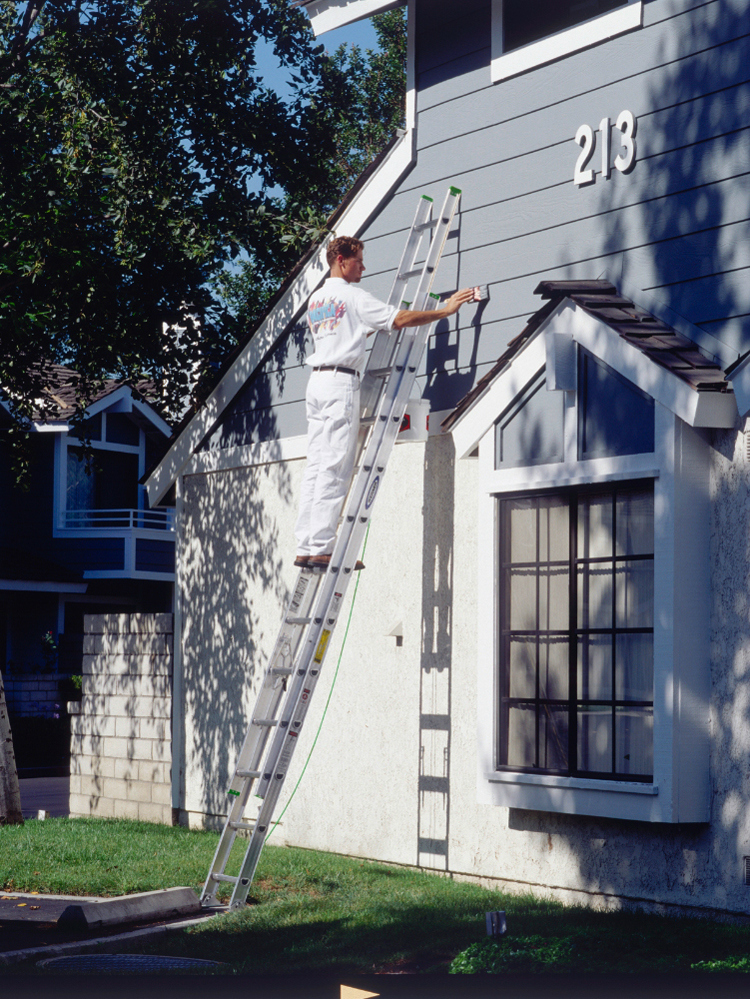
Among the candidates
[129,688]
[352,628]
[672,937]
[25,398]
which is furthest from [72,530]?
[672,937]

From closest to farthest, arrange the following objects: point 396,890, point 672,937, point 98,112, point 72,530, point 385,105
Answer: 1. point 672,937
2. point 396,890
3. point 98,112
4. point 385,105
5. point 72,530

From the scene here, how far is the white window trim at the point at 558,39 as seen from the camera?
322 inches

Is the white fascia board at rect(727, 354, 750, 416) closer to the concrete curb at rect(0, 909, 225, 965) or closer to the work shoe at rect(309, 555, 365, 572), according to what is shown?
the work shoe at rect(309, 555, 365, 572)

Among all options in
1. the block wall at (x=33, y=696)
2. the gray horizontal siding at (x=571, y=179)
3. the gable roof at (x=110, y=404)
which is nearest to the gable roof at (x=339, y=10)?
the gray horizontal siding at (x=571, y=179)

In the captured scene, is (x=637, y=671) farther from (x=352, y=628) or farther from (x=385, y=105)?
(x=385, y=105)

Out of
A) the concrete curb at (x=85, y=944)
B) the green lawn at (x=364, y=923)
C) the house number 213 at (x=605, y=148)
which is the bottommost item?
the concrete curb at (x=85, y=944)

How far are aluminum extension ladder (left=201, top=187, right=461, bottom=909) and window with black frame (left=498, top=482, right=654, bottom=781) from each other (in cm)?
98

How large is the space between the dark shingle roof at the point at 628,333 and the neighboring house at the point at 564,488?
20 millimetres

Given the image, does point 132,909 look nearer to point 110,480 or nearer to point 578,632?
point 578,632

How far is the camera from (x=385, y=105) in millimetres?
24062

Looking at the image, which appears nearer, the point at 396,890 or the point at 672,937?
the point at 672,937

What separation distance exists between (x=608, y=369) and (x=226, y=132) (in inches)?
357

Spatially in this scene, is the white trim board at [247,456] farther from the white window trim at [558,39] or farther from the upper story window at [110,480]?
the upper story window at [110,480]

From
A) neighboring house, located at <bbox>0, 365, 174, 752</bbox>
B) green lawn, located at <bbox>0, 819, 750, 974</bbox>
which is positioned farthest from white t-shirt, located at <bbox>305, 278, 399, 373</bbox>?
neighboring house, located at <bbox>0, 365, 174, 752</bbox>
